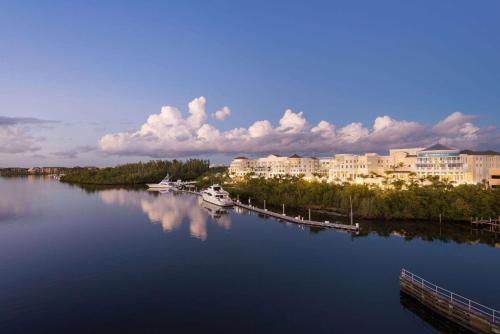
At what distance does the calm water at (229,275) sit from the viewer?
19766mm

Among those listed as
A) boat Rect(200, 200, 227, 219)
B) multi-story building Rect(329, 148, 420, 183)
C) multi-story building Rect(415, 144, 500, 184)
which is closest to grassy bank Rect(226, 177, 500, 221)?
multi-story building Rect(415, 144, 500, 184)

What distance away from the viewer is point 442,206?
48.8m

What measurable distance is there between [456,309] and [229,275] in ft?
47.8

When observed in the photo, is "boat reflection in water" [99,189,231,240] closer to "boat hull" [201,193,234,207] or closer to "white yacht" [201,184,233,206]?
"boat hull" [201,193,234,207]

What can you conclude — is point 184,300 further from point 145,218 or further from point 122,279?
point 145,218

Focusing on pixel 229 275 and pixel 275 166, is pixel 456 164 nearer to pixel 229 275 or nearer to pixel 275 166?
pixel 229 275

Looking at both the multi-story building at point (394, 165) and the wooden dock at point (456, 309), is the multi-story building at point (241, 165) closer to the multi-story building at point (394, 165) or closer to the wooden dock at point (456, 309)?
the multi-story building at point (394, 165)

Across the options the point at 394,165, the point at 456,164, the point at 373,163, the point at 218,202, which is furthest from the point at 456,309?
the point at 394,165

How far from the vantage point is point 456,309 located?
1900 cm

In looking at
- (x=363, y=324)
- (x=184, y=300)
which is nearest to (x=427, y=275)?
(x=363, y=324)

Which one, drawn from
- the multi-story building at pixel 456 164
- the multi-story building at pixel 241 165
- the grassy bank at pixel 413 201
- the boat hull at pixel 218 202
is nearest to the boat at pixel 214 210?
the boat hull at pixel 218 202

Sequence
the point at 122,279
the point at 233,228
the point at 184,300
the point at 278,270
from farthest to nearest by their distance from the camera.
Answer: the point at 233,228 → the point at 278,270 → the point at 122,279 → the point at 184,300

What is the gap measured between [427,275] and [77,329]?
915 inches

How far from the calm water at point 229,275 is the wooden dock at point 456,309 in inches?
26.5
